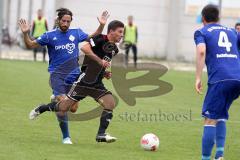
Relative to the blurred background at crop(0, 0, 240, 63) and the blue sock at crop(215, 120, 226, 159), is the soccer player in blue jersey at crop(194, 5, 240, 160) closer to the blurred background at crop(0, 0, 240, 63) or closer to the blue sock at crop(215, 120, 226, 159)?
the blue sock at crop(215, 120, 226, 159)

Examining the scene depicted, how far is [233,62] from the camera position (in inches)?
381

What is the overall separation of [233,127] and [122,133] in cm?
261

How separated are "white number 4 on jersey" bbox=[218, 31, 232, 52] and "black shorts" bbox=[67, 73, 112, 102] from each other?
269cm

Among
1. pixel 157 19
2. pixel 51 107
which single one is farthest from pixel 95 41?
pixel 157 19

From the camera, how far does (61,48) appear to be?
12281mm

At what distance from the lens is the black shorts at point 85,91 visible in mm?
11688

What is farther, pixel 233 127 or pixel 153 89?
pixel 153 89

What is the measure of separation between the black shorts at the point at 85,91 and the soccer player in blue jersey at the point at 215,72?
248 cm

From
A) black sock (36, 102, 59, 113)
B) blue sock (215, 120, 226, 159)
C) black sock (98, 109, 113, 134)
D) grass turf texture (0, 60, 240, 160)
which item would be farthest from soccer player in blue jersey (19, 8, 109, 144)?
blue sock (215, 120, 226, 159)

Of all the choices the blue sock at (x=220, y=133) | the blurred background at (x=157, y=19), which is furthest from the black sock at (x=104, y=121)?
the blurred background at (x=157, y=19)

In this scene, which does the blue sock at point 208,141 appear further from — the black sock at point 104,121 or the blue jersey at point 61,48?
the blue jersey at point 61,48

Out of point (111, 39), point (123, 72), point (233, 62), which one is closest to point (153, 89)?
point (123, 72)

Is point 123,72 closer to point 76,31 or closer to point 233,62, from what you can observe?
point 76,31

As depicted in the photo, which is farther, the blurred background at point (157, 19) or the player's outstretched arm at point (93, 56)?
the blurred background at point (157, 19)
